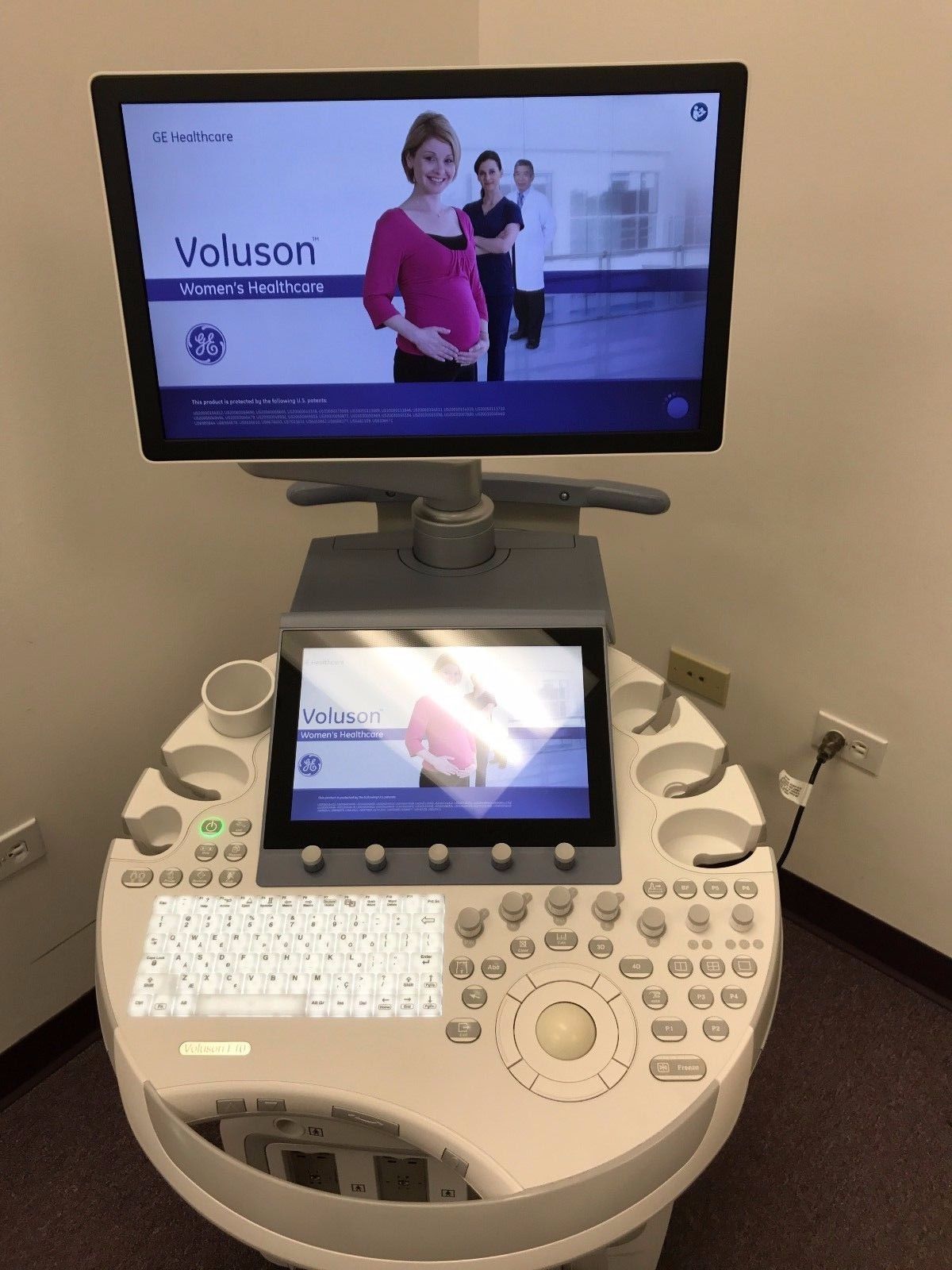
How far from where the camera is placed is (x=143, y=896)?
94cm

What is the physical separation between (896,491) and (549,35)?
0.92 m

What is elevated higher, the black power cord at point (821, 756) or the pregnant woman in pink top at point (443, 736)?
the pregnant woman in pink top at point (443, 736)

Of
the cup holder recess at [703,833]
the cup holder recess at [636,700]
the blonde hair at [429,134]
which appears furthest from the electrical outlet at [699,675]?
the blonde hair at [429,134]

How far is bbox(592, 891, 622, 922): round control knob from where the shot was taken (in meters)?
0.91

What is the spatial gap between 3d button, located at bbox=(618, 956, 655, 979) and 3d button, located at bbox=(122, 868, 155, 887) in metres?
0.47

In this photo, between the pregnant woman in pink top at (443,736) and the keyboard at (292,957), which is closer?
the keyboard at (292,957)

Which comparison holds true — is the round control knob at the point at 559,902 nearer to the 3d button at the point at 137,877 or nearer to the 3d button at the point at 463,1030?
the 3d button at the point at 463,1030

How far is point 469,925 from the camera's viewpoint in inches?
35.2

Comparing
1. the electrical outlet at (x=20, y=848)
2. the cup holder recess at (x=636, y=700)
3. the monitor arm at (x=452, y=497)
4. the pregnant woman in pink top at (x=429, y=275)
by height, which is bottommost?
the electrical outlet at (x=20, y=848)

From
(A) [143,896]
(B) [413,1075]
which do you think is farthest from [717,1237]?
(A) [143,896]

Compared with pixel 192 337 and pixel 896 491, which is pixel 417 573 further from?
pixel 896 491

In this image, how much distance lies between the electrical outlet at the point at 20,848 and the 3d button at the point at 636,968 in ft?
3.26

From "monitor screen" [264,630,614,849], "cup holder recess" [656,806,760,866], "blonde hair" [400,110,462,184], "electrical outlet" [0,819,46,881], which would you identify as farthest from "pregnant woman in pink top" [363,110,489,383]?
"electrical outlet" [0,819,46,881]

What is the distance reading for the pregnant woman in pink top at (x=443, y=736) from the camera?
991mm
